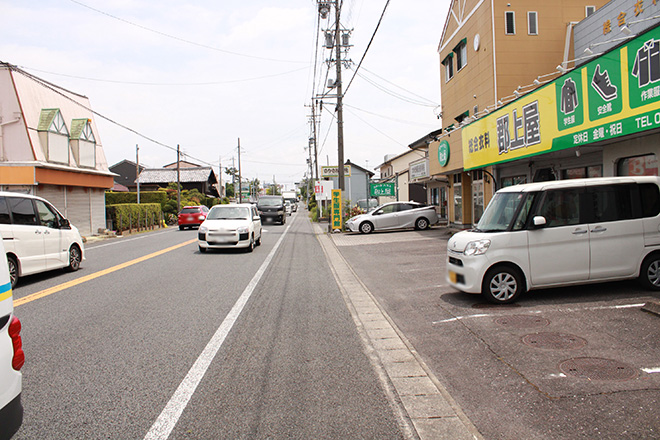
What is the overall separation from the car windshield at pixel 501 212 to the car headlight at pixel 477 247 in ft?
1.41

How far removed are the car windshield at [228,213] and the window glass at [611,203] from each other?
11322 mm

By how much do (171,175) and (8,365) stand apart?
60.2 metres

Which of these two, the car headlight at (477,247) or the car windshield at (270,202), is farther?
the car windshield at (270,202)

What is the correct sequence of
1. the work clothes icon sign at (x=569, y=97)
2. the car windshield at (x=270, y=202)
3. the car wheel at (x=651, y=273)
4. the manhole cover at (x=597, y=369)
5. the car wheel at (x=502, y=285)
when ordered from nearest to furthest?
the manhole cover at (x=597, y=369)
the car wheel at (x=502, y=285)
the car wheel at (x=651, y=273)
the work clothes icon sign at (x=569, y=97)
the car windshield at (x=270, y=202)

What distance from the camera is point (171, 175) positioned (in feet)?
195

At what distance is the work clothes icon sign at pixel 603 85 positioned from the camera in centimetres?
837

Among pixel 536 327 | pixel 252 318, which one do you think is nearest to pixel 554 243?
pixel 536 327

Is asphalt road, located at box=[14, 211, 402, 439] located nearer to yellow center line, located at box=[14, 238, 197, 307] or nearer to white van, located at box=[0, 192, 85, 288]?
yellow center line, located at box=[14, 238, 197, 307]

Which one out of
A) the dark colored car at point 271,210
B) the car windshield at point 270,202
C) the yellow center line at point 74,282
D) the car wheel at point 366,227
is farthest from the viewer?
the car windshield at point 270,202

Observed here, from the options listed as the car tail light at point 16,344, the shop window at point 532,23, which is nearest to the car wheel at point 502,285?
the car tail light at point 16,344

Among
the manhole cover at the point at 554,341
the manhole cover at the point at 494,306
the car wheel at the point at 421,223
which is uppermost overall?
the car wheel at the point at 421,223

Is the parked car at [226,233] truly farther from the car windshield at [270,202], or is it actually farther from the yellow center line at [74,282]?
the car windshield at [270,202]

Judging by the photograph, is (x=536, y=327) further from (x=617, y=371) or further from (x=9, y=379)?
(x=9, y=379)

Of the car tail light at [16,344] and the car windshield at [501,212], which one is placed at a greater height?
the car windshield at [501,212]
